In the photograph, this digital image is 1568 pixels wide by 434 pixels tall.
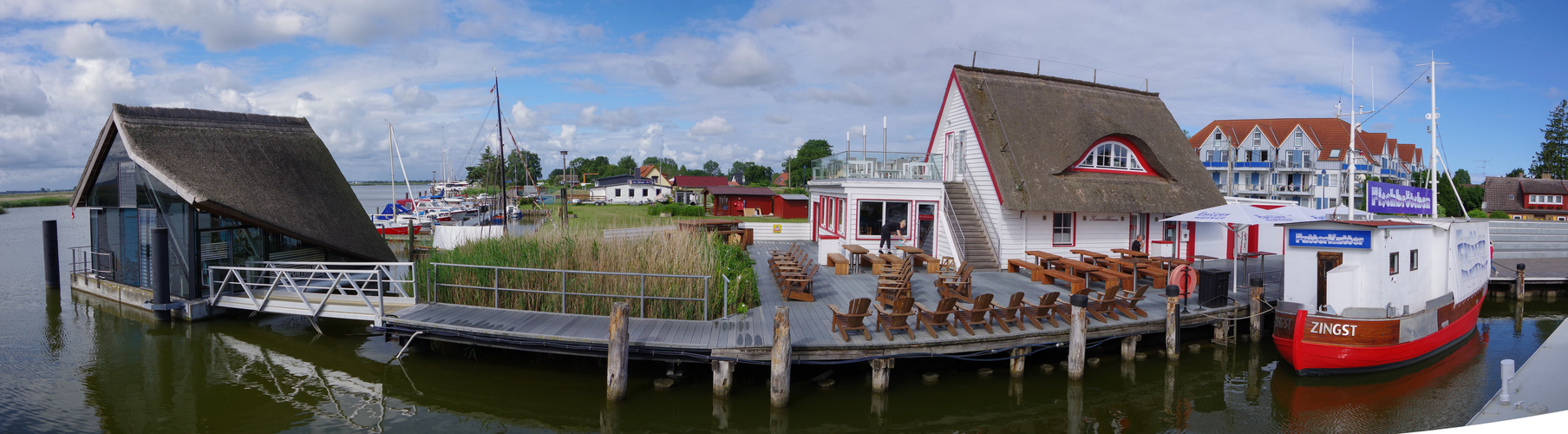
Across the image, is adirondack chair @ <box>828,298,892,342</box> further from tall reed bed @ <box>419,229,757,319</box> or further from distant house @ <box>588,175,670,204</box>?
distant house @ <box>588,175,670,204</box>

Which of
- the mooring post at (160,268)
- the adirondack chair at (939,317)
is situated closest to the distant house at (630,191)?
the mooring post at (160,268)

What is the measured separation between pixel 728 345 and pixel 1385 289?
1109cm

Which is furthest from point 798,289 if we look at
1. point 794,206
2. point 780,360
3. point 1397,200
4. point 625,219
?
point 794,206

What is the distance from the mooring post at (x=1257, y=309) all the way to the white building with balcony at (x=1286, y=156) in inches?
1812

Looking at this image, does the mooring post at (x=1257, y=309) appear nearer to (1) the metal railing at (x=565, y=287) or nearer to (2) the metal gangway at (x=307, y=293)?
(1) the metal railing at (x=565, y=287)

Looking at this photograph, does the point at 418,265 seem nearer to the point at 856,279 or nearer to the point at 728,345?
the point at 728,345

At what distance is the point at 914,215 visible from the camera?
1900cm

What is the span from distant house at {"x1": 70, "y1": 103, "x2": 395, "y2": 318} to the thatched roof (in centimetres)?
3

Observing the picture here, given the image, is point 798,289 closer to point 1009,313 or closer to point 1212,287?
point 1009,313

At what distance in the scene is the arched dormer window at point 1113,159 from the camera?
19219 millimetres

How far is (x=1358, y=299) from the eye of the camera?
38.1 feet

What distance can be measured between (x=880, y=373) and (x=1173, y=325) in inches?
217

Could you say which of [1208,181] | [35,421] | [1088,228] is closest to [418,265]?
[35,421]

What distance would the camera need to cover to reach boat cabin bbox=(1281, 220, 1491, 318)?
1162 centimetres
